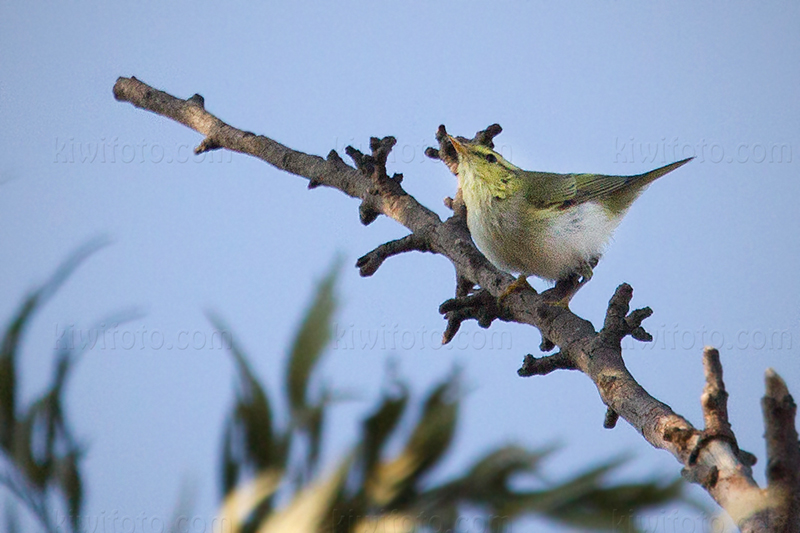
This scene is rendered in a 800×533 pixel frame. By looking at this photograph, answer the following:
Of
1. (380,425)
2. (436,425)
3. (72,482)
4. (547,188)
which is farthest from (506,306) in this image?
(547,188)

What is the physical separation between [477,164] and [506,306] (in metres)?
1.76

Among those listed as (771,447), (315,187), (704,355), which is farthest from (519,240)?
(771,447)

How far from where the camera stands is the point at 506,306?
3.01 metres

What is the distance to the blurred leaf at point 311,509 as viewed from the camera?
1.84m

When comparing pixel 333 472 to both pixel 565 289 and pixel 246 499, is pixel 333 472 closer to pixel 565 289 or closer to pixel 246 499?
pixel 246 499

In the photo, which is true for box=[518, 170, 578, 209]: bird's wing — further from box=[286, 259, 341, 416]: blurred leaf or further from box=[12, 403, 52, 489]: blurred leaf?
box=[12, 403, 52, 489]: blurred leaf

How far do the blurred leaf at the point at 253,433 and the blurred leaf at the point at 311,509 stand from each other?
0.17m

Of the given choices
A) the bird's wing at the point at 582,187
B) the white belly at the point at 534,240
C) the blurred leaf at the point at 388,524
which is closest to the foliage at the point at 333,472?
the blurred leaf at the point at 388,524

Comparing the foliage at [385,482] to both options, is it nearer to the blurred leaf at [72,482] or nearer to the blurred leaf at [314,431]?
the blurred leaf at [314,431]

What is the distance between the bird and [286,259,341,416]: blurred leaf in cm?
187

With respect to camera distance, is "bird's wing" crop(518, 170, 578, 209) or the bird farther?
"bird's wing" crop(518, 170, 578, 209)

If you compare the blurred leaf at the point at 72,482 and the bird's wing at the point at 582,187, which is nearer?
the blurred leaf at the point at 72,482

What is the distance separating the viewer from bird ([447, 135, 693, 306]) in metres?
4.36

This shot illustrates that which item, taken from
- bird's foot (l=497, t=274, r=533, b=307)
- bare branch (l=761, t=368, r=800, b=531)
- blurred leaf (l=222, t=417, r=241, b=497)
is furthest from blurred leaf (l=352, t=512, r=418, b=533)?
bird's foot (l=497, t=274, r=533, b=307)
